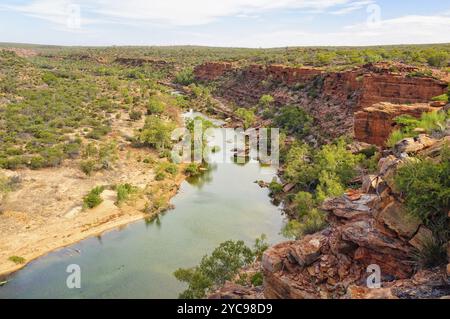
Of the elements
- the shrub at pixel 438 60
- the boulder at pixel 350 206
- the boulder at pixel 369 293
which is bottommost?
the boulder at pixel 369 293

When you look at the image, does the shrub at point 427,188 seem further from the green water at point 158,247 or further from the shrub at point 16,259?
the shrub at point 16,259

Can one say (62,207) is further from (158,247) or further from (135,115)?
(135,115)

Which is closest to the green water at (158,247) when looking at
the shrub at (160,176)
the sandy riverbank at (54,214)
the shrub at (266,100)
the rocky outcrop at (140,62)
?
the sandy riverbank at (54,214)

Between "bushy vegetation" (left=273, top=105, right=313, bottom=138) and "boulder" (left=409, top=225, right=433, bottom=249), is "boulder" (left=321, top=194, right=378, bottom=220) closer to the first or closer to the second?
"boulder" (left=409, top=225, right=433, bottom=249)

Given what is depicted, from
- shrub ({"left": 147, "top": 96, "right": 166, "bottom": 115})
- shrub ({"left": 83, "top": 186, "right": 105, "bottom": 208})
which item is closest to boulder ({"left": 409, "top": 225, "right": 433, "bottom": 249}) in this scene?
shrub ({"left": 83, "top": 186, "right": 105, "bottom": 208})

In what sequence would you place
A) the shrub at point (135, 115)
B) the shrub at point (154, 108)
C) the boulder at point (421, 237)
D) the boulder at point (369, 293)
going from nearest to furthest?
the boulder at point (369, 293) → the boulder at point (421, 237) → the shrub at point (135, 115) → the shrub at point (154, 108)
